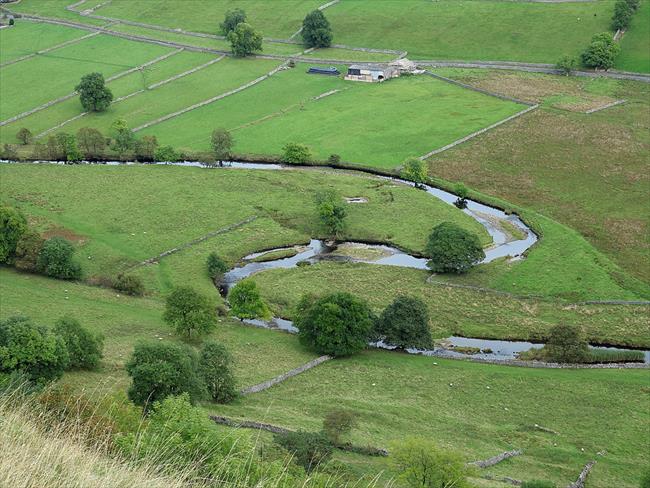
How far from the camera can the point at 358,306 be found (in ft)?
227

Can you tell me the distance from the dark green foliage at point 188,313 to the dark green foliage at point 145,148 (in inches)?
2035

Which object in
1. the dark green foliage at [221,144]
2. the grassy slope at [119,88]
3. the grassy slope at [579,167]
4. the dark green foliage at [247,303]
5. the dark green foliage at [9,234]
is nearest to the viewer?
the dark green foliage at [247,303]

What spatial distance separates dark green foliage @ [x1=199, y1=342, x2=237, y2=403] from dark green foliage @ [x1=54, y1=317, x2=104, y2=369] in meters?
8.45

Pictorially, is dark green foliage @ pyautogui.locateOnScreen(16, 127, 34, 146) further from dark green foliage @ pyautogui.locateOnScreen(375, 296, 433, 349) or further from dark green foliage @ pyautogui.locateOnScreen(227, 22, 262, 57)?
dark green foliage @ pyautogui.locateOnScreen(375, 296, 433, 349)

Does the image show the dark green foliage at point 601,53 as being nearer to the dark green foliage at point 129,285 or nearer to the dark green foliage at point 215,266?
the dark green foliage at point 215,266

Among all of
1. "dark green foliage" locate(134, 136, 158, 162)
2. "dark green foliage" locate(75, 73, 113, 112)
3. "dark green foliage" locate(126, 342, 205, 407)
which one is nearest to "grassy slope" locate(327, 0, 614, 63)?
"dark green foliage" locate(75, 73, 113, 112)

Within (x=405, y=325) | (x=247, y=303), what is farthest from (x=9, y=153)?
(x=405, y=325)

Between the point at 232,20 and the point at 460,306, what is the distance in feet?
354

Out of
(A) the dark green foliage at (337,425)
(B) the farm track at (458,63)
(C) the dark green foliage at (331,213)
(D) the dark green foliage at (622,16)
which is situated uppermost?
(D) the dark green foliage at (622,16)

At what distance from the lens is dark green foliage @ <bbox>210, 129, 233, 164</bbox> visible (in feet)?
370

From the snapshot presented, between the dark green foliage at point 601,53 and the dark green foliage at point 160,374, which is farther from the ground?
the dark green foliage at point 601,53

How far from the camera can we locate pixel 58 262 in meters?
80.9

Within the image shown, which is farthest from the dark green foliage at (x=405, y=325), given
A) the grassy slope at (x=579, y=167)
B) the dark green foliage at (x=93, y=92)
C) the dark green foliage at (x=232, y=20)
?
the dark green foliage at (x=232, y=20)

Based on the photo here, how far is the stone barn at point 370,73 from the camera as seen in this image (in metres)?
146
